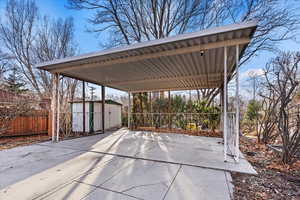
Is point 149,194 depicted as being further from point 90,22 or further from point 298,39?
point 90,22

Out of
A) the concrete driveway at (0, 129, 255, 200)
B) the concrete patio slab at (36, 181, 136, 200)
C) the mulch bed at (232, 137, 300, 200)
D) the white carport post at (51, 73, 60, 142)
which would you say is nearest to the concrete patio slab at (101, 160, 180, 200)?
the concrete driveway at (0, 129, 255, 200)

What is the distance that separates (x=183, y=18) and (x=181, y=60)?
21.2ft

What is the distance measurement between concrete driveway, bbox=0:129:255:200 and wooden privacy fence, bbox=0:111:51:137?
280 cm

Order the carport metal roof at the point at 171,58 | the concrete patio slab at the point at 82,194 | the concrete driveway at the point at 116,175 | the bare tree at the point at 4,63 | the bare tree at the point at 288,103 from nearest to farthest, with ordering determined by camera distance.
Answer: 1. the concrete patio slab at the point at 82,194
2. the concrete driveway at the point at 116,175
3. the carport metal roof at the point at 171,58
4. the bare tree at the point at 288,103
5. the bare tree at the point at 4,63

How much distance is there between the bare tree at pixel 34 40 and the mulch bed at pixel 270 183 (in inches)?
437

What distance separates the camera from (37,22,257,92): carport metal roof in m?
3.05

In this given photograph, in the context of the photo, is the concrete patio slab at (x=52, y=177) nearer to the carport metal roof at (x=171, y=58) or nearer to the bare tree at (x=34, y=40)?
the carport metal roof at (x=171, y=58)

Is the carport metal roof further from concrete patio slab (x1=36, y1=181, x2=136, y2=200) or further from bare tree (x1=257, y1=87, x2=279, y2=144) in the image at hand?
concrete patio slab (x1=36, y1=181, x2=136, y2=200)

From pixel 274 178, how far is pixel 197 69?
3.60m

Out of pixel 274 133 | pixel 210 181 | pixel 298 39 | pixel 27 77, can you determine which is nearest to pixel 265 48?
pixel 298 39

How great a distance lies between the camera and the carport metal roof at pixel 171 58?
10.0 feet

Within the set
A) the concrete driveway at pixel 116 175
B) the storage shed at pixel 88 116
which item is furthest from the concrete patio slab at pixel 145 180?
the storage shed at pixel 88 116

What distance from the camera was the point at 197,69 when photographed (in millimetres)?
5195

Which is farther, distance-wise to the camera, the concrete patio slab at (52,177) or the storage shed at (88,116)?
the storage shed at (88,116)
